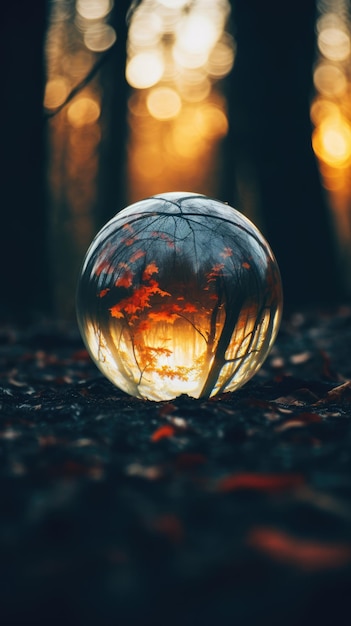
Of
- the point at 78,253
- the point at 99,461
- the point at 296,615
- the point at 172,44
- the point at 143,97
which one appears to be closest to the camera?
the point at 296,615

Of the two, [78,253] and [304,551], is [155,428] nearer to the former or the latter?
[304,551]

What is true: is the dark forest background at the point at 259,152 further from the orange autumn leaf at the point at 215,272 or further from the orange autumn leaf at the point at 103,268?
the orange autumn leaf at the point at 215,272

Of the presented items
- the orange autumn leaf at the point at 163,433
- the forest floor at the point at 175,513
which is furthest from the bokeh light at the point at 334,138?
the orange autumn leaf at the point at 163,433

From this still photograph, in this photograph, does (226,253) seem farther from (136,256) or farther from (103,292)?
(103,292)

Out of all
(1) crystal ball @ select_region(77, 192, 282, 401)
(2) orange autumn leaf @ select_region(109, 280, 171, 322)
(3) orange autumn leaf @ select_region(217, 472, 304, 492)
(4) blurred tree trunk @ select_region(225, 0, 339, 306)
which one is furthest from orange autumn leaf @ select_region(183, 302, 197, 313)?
(4) blurred tree trunk @ select_region(225, 0, 339, 306)

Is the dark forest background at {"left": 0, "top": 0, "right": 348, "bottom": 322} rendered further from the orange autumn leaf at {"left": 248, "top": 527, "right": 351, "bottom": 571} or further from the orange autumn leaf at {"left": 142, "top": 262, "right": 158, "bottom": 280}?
the orange autumn leaf at {"left": 248, "top": 527, "right": 351, "bottom": 571}

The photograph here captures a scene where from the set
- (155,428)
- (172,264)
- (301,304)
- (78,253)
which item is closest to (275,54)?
(301,304)
